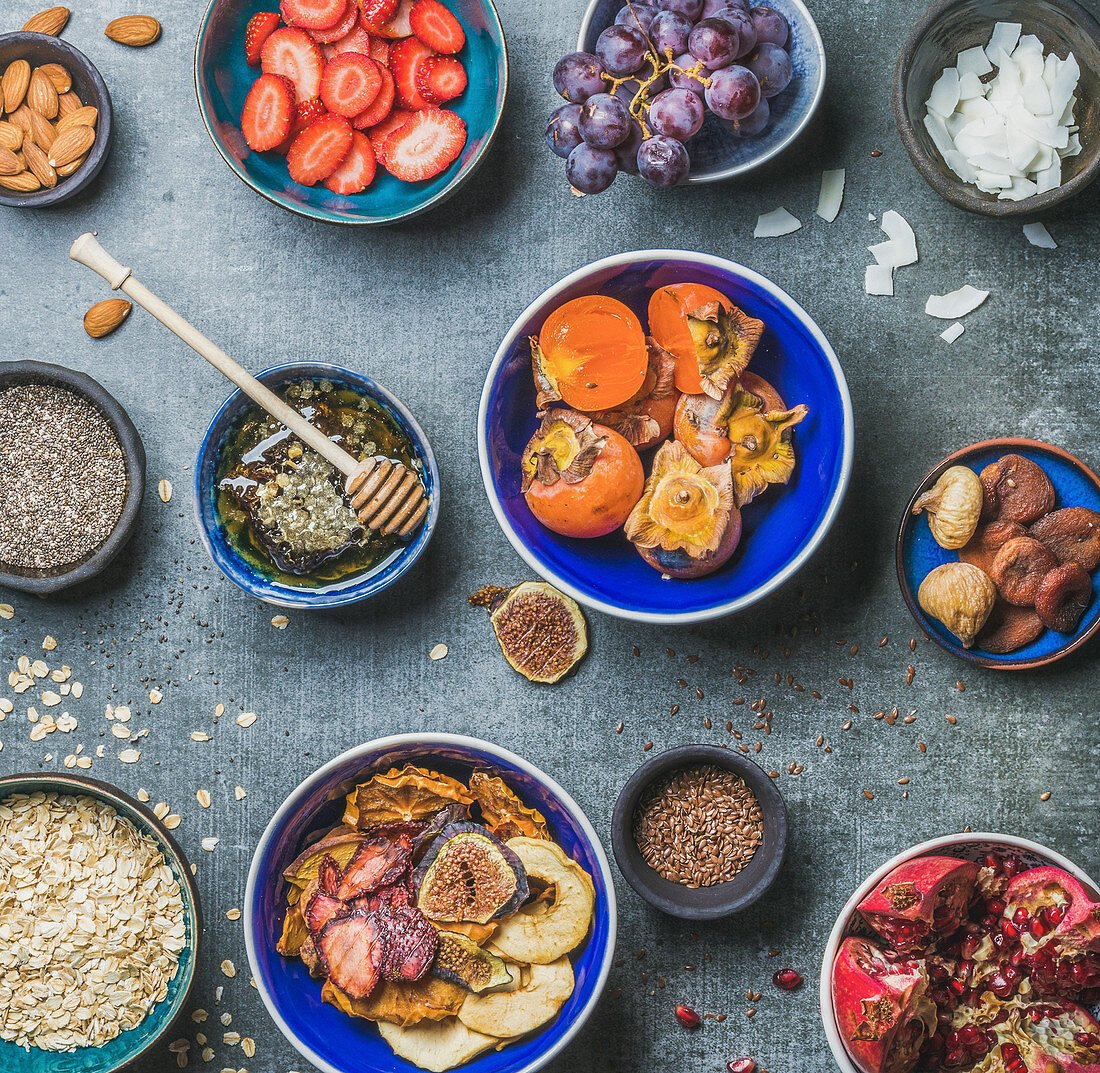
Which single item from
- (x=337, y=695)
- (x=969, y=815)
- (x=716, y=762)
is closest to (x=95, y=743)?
(x=337, y=695)

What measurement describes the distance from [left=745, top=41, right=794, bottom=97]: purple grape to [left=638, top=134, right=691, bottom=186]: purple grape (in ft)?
0.55

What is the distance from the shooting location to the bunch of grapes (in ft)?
4.28

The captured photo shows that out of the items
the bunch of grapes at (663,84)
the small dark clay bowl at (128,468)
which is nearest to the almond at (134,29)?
the small dark clay bowl at (128,468)

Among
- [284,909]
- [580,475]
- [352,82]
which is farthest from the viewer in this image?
[352,82]

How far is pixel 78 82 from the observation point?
5.13 feet

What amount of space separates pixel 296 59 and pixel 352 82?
0.11 metres

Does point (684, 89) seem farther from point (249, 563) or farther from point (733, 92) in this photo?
point (249, 563)

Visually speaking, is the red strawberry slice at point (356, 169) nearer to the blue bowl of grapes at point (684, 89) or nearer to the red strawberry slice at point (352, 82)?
the red strawberry slice at point (352, 82)

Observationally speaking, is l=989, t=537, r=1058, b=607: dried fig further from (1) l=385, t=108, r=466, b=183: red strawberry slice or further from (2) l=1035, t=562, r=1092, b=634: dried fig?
(1) l=385, t=108, r=466, b=183: red strawberry slice

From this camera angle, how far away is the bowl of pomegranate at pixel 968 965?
4.15ft

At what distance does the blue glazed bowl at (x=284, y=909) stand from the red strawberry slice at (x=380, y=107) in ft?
3.24

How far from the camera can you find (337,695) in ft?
5.12

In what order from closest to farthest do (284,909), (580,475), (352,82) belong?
(580,475), (284,909), (352,82)

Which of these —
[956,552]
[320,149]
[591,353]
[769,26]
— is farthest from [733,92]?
[956,552]
